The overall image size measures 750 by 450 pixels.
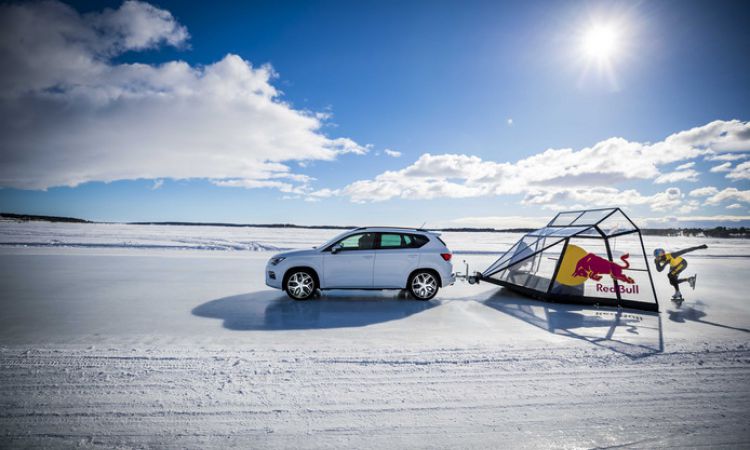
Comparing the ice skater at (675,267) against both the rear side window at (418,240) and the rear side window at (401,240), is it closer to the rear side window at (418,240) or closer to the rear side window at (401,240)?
the rear side window at (418,240)

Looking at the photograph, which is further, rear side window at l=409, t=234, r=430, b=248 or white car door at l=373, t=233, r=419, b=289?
rear side window at l=409, t=234, r=430, b=248

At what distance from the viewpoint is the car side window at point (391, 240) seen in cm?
827

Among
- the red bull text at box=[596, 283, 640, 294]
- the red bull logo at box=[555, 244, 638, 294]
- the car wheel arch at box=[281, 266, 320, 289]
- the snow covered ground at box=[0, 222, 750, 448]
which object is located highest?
the red bull logo at box=[555, 244, 638, 294]

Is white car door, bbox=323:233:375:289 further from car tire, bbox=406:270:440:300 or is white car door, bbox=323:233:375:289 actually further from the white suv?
car tire, bbox=406:270:440:300

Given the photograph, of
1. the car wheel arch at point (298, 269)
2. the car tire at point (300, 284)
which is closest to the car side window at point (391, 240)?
the car wheel arch at point (298, 269)

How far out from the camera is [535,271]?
9.30 meters

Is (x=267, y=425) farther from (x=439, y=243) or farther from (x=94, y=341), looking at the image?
(x=439, y=243)

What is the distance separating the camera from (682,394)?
144 inches

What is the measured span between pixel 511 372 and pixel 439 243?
456 centimetres

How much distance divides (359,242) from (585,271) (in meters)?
5.19

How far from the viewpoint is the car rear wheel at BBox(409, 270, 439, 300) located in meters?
8.25

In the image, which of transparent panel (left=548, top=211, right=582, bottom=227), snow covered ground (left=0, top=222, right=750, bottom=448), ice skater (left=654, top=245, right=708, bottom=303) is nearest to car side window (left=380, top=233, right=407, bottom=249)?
snow covered ground (left=0, top=222, right=750, bottom=448)

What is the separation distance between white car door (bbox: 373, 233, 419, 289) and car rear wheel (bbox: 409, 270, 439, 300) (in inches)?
8.4

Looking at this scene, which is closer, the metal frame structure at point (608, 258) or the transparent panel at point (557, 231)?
the metal frame structure at point (608, 258)
